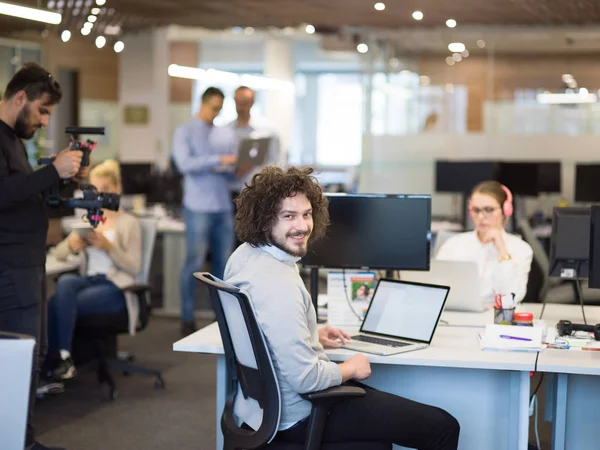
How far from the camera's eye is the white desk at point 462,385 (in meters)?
3.05

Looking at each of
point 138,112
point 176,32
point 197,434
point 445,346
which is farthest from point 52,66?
point 445,346

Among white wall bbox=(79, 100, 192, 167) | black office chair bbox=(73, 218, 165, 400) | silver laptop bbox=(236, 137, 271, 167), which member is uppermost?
white wall bbox=(79, 100, 192, 167)

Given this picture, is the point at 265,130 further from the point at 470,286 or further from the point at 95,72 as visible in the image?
the point at 95,72

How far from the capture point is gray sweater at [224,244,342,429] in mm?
2623

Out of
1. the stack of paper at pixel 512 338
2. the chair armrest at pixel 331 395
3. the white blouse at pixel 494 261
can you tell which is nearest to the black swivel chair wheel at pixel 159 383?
the white blouse at pixel 494 261

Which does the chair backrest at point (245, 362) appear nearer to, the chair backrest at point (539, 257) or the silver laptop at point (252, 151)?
the chair backrest at point (539, 257)

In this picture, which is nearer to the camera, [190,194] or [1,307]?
[1,307]

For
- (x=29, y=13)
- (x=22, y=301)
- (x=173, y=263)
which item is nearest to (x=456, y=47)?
(x=173, y=263)

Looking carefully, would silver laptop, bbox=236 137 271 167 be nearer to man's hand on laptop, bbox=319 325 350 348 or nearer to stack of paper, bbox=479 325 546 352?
man's hand on laptop, bbox=319 325 350 348

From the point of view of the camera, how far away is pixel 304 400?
2729 millimetres

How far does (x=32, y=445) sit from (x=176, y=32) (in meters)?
11.7

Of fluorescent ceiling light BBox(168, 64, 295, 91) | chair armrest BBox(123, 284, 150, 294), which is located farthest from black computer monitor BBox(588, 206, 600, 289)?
fluorescent ceiling light BBox(168, 64, 295, 91)

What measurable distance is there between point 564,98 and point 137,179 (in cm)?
465

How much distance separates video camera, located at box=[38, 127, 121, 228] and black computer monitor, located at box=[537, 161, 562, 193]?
5.59 m
